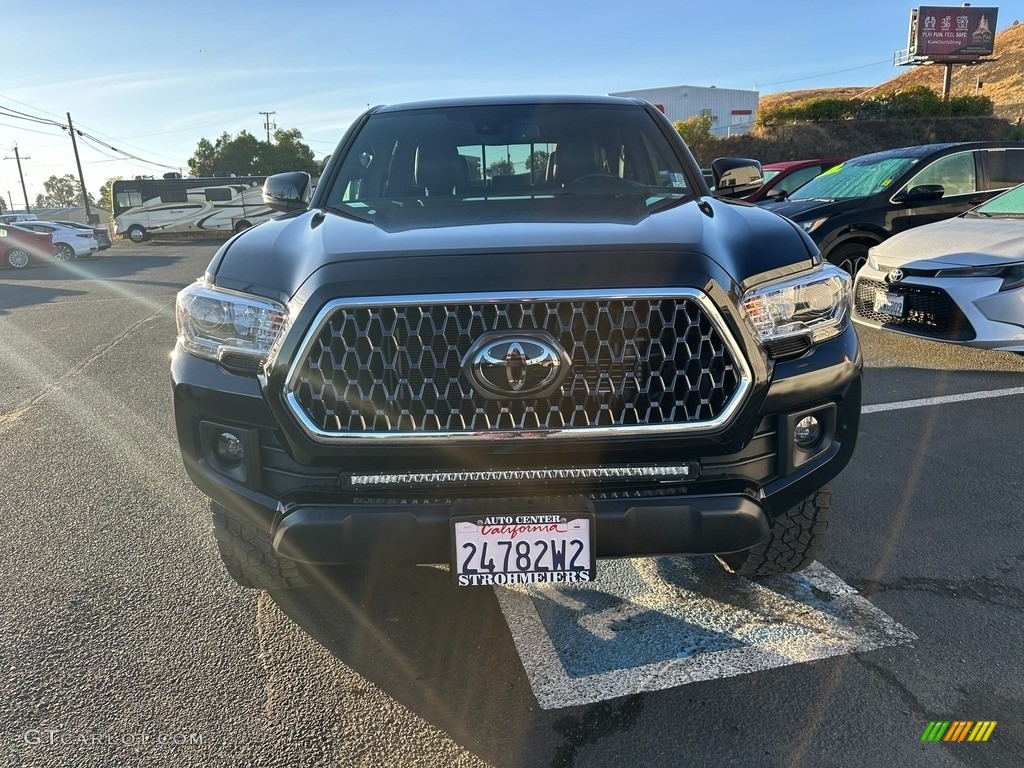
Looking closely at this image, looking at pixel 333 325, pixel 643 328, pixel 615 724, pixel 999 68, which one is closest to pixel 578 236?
pixel 643 328

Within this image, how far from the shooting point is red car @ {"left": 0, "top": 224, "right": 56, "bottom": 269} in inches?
828

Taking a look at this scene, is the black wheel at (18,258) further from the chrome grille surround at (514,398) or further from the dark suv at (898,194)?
the chrome grille surround at (514,398)

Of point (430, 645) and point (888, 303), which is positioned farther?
point (888, 303)

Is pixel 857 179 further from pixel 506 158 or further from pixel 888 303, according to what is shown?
pixel 506 158

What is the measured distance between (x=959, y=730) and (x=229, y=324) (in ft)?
7.78

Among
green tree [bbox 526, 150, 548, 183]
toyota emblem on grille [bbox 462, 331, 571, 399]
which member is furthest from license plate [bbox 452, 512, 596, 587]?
green tree [bbox 526, 150, 548, 183]

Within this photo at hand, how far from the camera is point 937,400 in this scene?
4902 millimetres

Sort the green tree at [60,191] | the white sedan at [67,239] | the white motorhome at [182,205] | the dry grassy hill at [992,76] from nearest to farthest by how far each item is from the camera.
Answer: the white sedan at [67,239] → the white motorhome at [182,205] → the dry grassy hill at [992,76] → the green tree at [60,191]

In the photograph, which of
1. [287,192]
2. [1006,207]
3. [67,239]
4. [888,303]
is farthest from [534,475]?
[67,239]

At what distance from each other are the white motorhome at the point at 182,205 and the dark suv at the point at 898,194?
3142 centimetres

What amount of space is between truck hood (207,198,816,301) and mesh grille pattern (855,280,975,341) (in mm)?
3658

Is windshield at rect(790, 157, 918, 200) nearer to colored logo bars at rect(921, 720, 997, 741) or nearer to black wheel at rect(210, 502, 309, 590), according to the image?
colored logo bars at rect(921, 720, 997, 741)

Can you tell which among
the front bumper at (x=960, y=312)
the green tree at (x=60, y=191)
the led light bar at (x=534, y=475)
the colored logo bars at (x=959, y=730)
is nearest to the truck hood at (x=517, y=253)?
the led light bar at (x=534, y=475)

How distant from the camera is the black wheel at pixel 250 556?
239 cm
